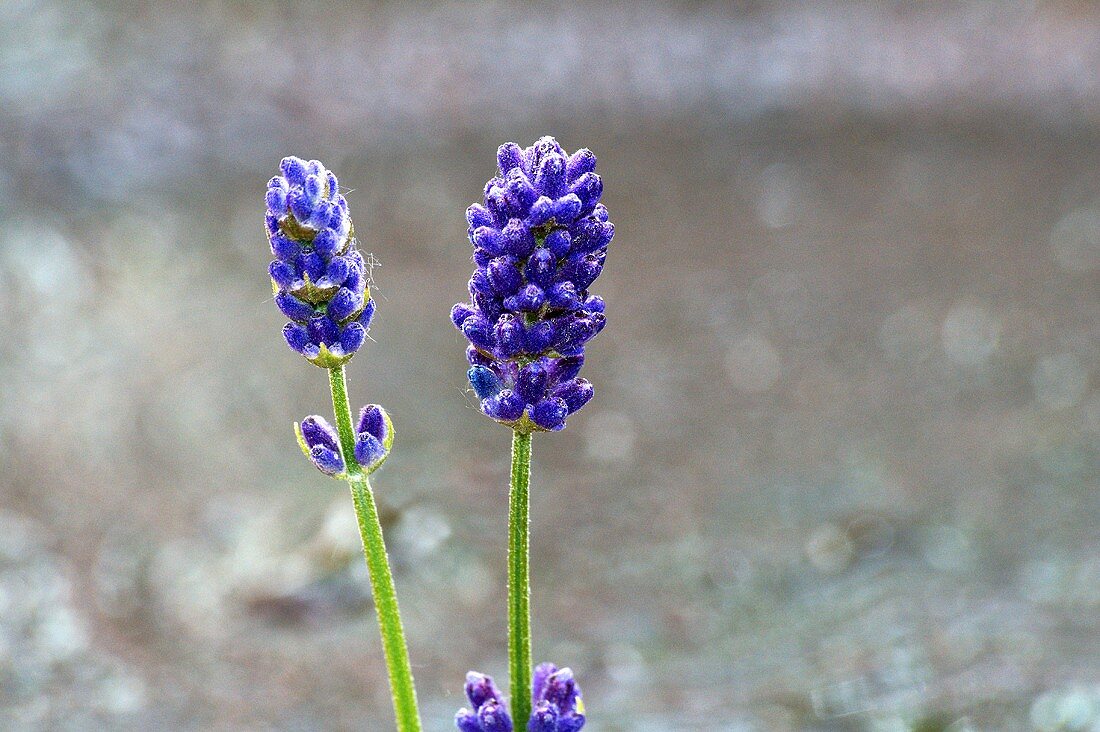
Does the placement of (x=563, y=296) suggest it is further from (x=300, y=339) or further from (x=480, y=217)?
(x=300, y=339)

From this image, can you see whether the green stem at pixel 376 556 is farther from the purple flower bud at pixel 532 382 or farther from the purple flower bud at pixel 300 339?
the purple flower bud at pixel 532 382

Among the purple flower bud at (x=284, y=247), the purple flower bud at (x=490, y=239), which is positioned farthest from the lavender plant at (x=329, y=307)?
the purple flower bud at (x=490, y=239)

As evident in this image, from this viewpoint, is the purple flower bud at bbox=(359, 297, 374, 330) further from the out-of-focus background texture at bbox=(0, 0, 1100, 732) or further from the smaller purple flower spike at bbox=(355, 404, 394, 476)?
the out-of-focus background texture at bbox=(0, 0, 1100, 732)

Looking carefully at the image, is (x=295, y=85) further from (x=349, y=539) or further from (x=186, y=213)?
(x=349, y=539)

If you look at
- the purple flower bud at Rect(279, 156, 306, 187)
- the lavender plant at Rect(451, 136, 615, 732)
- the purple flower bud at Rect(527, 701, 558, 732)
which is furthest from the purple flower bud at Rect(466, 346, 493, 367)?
the purple flower bud at Rect(527, 701, 558, 732)

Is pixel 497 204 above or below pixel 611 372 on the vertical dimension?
below

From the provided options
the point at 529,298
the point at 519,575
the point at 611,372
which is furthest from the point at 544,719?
the point at 611,372
